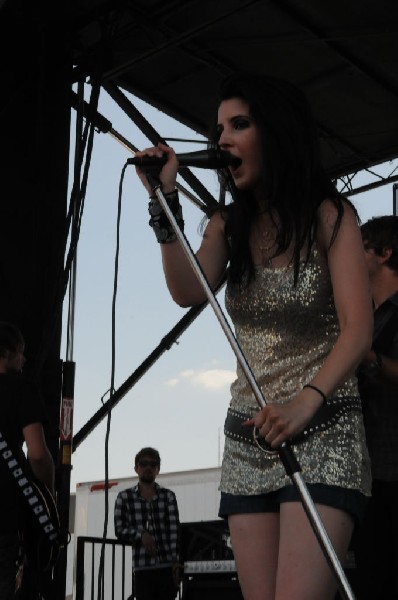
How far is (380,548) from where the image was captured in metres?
3.04

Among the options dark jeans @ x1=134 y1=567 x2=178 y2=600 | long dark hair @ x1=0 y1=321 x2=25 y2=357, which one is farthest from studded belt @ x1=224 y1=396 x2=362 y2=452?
dark jeans @ x1=134 y1=567 x2=178 y2=600

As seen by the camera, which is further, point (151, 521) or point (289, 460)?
point (151, 521)

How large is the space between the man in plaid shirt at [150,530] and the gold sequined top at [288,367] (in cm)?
517

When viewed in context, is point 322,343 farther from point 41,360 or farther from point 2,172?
point 2,172

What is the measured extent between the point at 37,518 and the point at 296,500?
260cm

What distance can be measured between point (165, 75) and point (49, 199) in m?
1.85

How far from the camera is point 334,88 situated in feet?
23.3

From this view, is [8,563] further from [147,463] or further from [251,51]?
[251,51]

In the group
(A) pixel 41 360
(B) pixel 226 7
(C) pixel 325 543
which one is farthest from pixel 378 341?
(B) pixel 226 7

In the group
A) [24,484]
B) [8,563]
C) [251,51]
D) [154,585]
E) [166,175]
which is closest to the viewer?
[166,175]

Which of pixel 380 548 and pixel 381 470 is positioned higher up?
pixel 381 470

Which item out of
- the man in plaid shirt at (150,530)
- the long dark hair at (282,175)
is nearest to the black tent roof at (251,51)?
the man in plaid shirt at (150,530)

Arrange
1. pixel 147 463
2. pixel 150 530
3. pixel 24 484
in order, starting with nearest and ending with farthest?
pixel 24 484
pixel 150 530
pixel 147 463

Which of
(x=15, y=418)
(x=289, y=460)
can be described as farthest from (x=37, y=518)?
(x=289, y=460)
